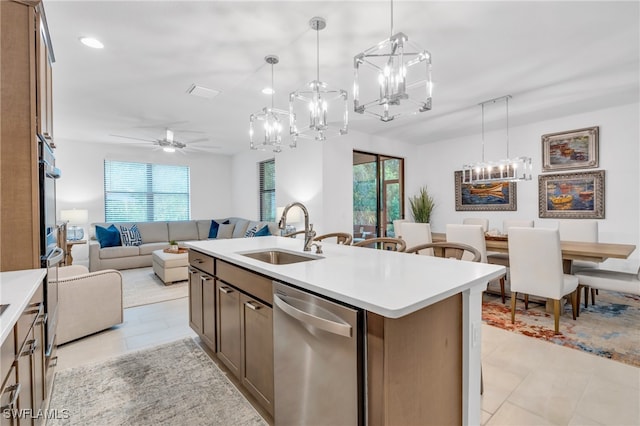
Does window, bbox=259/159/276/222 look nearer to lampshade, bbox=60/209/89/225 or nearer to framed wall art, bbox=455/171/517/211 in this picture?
lampshade, bbox=60/209/89/225

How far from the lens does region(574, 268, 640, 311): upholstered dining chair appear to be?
285 cm

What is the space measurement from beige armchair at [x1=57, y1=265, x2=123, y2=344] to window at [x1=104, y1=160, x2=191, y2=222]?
14.5 feet

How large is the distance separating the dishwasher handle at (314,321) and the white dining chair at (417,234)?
2.94 metres

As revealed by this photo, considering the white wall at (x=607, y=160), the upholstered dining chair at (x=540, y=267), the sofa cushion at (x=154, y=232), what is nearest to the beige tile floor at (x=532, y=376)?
the upholstered dining chair at (x=540, y=267)

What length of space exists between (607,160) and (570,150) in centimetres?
46

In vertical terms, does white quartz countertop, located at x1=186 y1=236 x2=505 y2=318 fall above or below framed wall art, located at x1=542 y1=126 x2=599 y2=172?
below

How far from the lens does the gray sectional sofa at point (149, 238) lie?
5.46m

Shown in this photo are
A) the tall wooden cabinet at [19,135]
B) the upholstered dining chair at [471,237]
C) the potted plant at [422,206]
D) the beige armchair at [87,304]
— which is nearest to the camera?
the tall wooden cabinet at [19,135]

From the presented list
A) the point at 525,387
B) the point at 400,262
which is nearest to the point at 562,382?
the point at 525,387

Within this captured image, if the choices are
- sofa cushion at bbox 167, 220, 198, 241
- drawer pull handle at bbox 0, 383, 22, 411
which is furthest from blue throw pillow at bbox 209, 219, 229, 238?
drawer pull handle at bbox 0, 383, 22, 411

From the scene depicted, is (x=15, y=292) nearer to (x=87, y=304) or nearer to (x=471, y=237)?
(x=87, y=304)

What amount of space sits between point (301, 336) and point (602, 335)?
2.98m

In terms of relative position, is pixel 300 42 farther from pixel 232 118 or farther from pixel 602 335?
pixel 602 335

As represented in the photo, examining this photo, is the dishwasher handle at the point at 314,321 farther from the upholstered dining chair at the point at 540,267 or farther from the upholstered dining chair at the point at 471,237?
the upholstered dining chair at the point at 471,237
